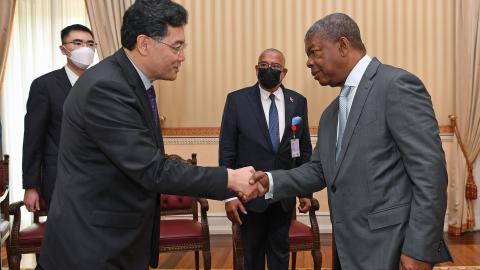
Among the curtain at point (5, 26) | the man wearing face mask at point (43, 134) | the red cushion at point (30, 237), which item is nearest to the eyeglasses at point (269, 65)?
the man wearing face mask at point (43, 134)

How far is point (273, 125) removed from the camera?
4.01 meters

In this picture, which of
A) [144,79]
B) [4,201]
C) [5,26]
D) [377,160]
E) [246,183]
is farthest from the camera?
[5,26]

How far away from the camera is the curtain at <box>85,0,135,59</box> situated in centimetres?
631

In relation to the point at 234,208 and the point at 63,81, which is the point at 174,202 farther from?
the point at 63,81

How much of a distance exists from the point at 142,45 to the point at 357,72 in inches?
35.9

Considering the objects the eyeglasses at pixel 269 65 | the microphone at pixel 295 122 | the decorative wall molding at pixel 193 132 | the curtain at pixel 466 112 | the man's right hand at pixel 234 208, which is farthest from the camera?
the decorative wall molding at pixel 193 132

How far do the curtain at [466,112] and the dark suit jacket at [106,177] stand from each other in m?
4.77

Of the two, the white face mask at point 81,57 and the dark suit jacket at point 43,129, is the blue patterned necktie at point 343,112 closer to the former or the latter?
the dark suit jacket at point 43,129

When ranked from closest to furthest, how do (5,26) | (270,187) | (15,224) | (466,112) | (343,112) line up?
(343,112), (270,187), (15,224), (5,26), (466,112)

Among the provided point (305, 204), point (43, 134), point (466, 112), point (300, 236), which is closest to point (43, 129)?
point (43, 134)

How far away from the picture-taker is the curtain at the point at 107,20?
6309 mm

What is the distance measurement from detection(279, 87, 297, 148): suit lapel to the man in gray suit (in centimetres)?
132

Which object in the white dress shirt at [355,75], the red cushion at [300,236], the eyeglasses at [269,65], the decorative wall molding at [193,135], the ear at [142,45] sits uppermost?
the ear at [142,45]

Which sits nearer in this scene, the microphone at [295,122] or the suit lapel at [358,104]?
the suit lapel at [358,104]
